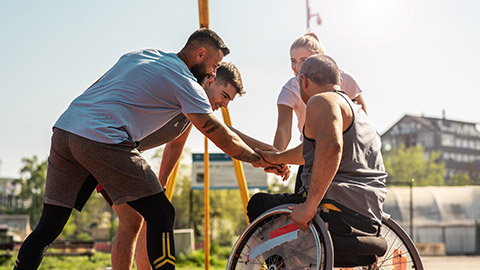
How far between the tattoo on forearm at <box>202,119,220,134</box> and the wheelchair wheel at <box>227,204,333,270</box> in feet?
1.90

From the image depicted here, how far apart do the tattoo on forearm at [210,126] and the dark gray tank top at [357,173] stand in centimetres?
53

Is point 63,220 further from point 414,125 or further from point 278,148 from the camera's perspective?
point 414,125

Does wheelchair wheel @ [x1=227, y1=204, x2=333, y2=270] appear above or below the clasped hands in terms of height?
below

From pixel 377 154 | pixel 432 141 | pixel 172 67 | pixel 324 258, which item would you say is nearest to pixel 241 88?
pixel 172 67

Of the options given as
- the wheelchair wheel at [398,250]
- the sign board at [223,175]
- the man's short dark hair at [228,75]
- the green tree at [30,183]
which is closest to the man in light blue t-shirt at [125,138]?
the man's short dark hair at [228,75]

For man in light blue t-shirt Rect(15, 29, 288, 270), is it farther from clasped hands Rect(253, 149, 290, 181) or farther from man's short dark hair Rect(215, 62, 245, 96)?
man's short dark hair Rect(215, 62, 245, 96)

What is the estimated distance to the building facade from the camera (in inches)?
3438

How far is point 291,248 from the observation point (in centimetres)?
293

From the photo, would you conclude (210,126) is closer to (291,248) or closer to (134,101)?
(134,101)

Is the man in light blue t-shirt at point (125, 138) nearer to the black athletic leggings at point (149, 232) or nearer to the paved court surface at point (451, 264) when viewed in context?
the black athletic leggings at point (149, 232)

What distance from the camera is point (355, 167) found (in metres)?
2.99

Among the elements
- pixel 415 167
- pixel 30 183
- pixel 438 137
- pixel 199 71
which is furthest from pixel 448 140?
pixel 199 71

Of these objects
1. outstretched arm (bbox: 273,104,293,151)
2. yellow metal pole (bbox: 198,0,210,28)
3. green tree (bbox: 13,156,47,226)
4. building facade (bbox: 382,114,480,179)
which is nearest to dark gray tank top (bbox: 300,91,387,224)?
outstretched arm (bbox: 273,104,293,151)

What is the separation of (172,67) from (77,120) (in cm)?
57
